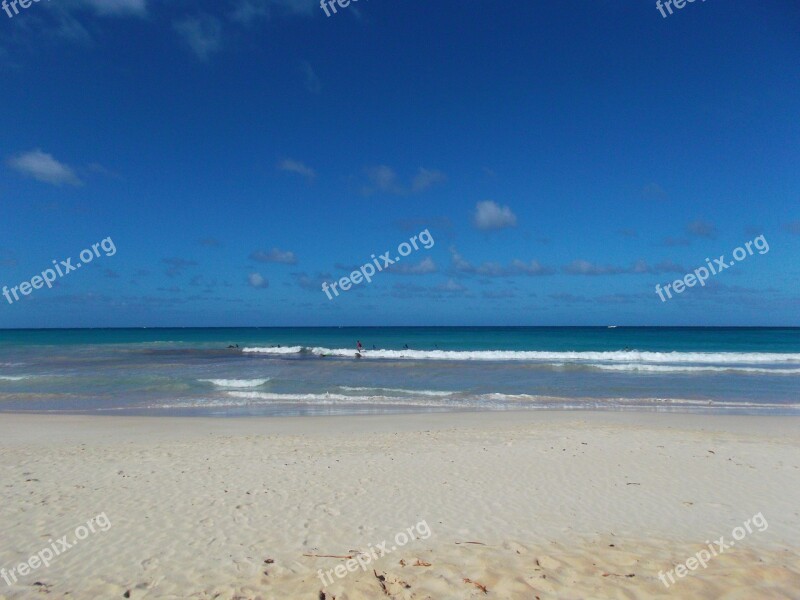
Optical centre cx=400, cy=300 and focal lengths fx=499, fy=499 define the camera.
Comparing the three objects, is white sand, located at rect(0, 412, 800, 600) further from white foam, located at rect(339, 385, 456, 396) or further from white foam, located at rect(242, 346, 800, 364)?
white foam, located at rect(242, 346, 800, 364)

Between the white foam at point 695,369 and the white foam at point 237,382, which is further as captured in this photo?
the white foam at point 695,369

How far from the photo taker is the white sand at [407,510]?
4.92 metres

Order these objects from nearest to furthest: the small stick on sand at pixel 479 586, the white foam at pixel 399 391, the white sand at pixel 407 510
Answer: the small stick on sand at pixel 479 586
the white sand at pixel 407 510
the white foam at pixel 399 391

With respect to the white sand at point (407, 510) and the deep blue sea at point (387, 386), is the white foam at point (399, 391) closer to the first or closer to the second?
the deep blue sea at point (387, 386)

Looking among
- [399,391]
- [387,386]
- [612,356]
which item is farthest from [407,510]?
[612,356]

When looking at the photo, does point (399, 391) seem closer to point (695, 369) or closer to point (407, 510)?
point (407, 510)

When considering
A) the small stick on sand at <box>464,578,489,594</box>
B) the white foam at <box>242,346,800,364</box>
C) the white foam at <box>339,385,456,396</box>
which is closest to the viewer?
the small stick on sand at <box>464,578,489,594</box>

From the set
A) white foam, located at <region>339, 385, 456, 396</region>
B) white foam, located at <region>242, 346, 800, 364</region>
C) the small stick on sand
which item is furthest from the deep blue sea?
the small stick on sand

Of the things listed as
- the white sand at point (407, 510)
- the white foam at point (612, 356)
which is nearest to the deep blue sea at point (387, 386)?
the white foam at point (612, 356)

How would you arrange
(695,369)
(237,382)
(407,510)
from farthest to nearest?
(695,369)
(237,382)
(407,510)

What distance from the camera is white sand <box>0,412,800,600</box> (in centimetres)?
492

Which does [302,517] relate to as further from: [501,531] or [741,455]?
[741,455]

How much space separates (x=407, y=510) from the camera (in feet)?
22.8

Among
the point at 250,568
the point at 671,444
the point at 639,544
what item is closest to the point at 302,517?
the point at 250,568
